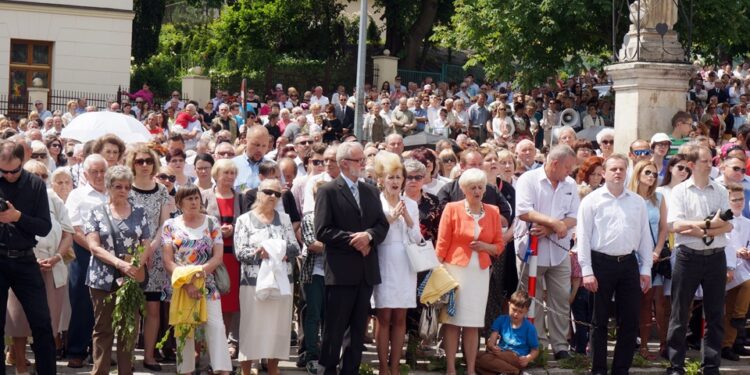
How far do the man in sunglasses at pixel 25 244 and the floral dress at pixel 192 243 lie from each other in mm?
1074

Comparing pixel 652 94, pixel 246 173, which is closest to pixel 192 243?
pixel 246 173

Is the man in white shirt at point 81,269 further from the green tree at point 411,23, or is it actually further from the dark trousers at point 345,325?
the green tree at point 411,23

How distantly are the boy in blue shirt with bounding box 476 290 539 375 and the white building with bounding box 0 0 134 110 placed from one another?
2810 centimetres

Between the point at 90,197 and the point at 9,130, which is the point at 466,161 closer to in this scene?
the point at 90,197

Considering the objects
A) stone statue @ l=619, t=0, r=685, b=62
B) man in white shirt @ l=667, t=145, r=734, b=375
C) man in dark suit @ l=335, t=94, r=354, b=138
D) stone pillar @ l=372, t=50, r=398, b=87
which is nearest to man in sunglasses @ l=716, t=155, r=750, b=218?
man in white shirt @ l=667, t=145, r=734, b=375

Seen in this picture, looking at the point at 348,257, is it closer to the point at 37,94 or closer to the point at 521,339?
the point at 521,339

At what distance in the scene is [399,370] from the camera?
10594 mm

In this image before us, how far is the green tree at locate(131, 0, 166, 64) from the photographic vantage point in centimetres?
4425

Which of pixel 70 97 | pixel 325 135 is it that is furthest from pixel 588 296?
pixel 70 97

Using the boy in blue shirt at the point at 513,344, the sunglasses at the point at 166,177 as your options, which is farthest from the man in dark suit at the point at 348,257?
the sunglasses at the point at 166,177

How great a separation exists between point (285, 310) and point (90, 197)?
6.21 feet

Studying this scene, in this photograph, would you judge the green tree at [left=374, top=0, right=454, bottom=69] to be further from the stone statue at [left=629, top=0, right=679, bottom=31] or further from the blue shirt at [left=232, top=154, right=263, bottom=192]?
the blue shirt at [left=232, top=154, right=263, bottom=192]

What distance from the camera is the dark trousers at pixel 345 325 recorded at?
1003 centimetres

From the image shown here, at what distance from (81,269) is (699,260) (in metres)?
5.28
